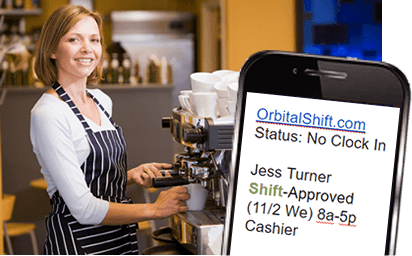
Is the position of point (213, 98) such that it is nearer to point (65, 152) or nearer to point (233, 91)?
point (233, 91)

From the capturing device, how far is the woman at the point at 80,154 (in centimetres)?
107

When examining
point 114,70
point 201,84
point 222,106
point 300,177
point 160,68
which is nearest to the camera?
point 300,177

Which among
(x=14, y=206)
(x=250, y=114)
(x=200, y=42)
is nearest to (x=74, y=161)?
(x=250, y=114)

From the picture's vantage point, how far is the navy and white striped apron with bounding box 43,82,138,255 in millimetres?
1150

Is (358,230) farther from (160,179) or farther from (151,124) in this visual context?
(151,124)

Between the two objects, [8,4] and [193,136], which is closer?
[193,136]

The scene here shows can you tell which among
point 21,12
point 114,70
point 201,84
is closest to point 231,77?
point 201,84

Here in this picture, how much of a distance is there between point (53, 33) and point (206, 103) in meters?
0.44

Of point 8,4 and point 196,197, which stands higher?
point 8,4

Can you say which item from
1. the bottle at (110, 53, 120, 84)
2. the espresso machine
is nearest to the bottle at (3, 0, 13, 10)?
the bottle at (110, 53, 120, 84)

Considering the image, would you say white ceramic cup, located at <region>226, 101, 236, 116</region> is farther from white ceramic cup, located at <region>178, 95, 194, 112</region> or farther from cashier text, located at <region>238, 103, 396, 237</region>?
cashier text, located at <region>238, 103, 396, 237</region>

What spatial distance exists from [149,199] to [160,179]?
0.96 meters

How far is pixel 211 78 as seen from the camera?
4.06 ft

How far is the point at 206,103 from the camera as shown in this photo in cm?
108
